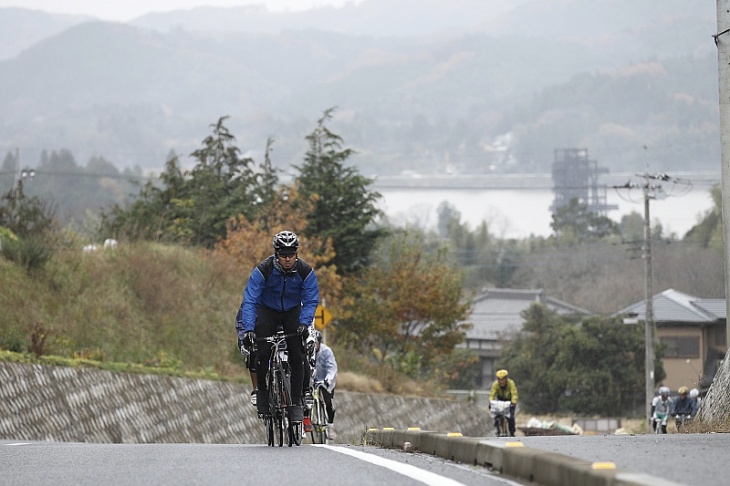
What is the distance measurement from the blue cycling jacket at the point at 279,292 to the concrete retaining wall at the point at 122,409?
253 inches

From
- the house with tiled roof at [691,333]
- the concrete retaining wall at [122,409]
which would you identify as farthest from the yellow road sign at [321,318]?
the house with tiled roof at [691,333]

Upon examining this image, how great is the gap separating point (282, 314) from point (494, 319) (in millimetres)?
89646

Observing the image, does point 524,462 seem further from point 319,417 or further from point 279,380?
point 319,417

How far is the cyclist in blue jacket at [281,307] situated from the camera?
1101cm

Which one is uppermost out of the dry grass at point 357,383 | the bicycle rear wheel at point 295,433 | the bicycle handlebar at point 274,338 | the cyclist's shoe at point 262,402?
the bicycle handlebar at point 274,338

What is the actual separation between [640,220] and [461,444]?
163 metres

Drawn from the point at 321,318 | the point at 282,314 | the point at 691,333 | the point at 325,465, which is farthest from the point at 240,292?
the point at 691,333

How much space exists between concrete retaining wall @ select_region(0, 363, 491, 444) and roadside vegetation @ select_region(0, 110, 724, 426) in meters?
0.50

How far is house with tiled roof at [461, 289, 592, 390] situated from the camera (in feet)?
292

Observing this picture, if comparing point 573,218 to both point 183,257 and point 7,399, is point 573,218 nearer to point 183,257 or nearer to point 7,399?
point 183,257

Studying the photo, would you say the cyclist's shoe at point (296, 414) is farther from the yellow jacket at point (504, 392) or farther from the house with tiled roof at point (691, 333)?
the house with tiled roof at point (691, 333)

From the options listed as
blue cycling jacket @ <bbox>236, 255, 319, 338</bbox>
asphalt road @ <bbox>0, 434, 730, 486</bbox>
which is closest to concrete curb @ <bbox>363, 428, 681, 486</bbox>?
asphalt road @ <bbox>0, 434, 730, 486</bbox>

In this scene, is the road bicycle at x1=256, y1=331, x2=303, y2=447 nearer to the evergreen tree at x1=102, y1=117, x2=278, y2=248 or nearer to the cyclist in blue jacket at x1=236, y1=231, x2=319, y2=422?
the cyclist in blue jacket at x1=236, y1=231, x2=319, y2=422

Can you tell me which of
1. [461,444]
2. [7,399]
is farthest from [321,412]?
[461,444]
